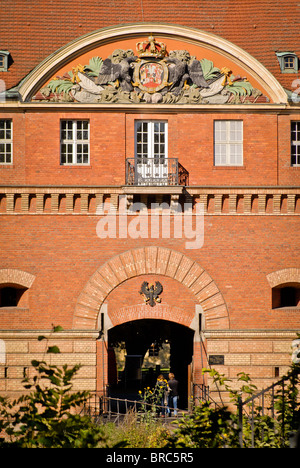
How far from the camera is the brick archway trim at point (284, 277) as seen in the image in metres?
20.7

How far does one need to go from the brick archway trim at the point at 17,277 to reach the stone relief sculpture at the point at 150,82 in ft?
17.2

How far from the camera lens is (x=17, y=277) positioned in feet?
67.2

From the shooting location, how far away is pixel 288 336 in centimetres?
2055

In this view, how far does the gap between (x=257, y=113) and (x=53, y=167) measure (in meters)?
6.38

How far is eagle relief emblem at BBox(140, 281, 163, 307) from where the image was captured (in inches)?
813

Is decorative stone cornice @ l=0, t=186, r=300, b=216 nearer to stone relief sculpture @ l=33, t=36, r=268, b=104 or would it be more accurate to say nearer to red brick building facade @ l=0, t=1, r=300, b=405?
red brick building facade @ l=0, t=1, r=300, b=405

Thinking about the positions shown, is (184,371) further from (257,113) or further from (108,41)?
(108,41)

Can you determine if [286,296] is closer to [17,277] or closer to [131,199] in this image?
[131,199]

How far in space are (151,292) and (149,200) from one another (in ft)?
8.99

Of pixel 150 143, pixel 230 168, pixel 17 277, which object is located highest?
pixel 150 143

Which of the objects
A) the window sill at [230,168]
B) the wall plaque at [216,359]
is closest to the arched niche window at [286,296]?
the wall plaque at [216,359]

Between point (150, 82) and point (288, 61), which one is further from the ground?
point (288, 61)

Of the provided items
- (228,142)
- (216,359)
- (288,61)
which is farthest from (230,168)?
(216,359)

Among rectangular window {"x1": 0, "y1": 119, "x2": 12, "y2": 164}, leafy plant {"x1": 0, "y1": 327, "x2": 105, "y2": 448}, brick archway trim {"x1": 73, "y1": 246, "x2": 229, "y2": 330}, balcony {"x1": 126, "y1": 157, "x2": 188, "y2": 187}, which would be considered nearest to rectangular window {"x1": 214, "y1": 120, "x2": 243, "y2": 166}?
balcony {"x1": 126, "y1": 157, "x2": 188, "y2": 187}
